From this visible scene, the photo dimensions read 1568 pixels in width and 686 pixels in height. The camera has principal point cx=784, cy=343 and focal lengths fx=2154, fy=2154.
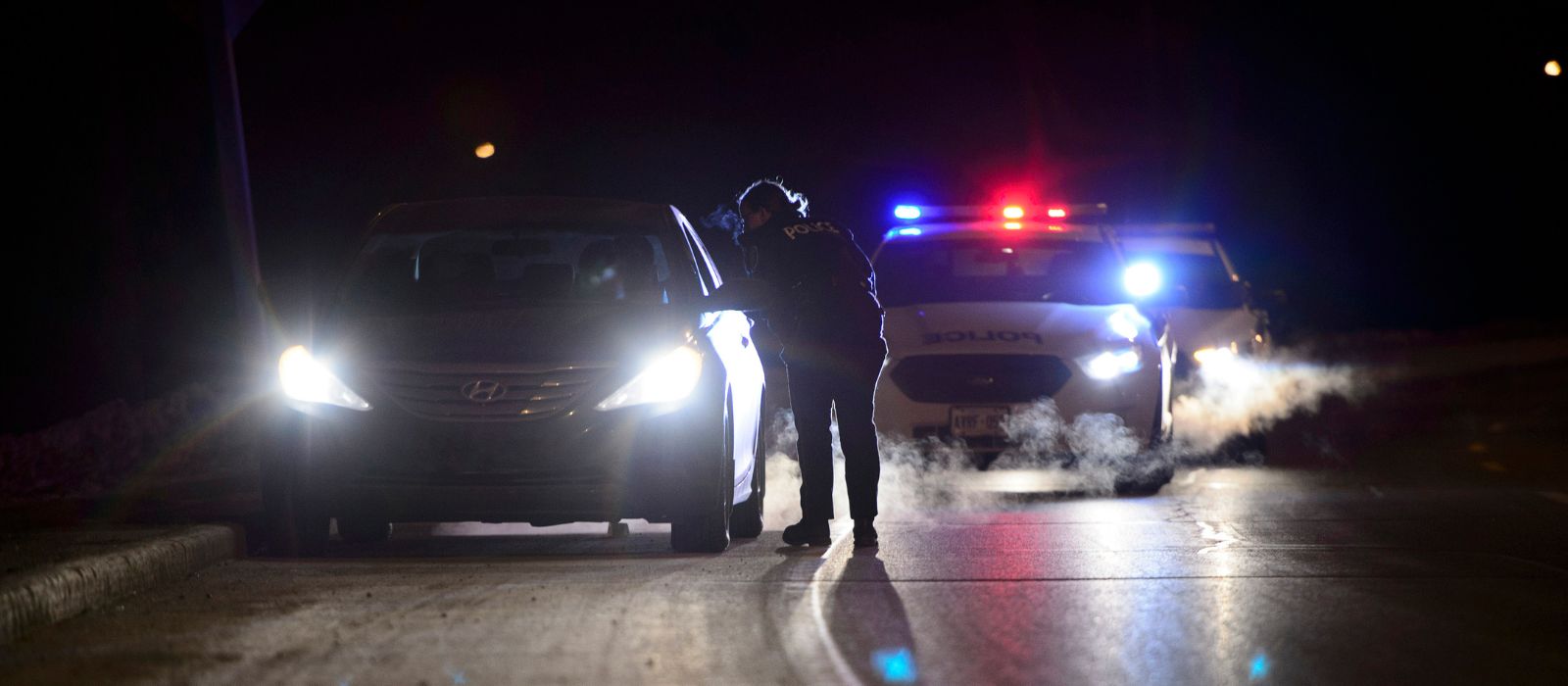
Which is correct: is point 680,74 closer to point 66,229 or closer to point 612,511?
point 66,229

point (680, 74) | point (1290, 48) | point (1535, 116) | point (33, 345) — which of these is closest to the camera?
point (33, 345)

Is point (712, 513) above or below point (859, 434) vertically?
below

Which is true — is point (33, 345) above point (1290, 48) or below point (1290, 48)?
below

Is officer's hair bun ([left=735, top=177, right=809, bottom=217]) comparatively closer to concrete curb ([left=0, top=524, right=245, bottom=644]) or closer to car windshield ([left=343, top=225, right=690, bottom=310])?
car windshield ([left=343, top=225, right=690, bottom=310])

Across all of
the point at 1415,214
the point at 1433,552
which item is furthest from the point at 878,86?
the point at 1433,552

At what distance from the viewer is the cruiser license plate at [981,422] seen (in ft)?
41.0

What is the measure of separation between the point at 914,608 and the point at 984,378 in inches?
208

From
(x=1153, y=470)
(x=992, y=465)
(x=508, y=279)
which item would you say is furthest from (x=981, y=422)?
(x=508, y=279)

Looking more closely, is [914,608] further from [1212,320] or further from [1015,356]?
[1212,320]

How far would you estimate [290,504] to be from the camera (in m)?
9.12

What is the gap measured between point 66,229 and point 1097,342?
7.79m

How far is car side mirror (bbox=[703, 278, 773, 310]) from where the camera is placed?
943cm

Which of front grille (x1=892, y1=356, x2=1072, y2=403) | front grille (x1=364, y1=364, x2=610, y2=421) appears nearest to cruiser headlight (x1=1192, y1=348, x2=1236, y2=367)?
front grille (x1=892, y1=356, x2=1072, y2=403)

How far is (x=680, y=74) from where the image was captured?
1210 inches
